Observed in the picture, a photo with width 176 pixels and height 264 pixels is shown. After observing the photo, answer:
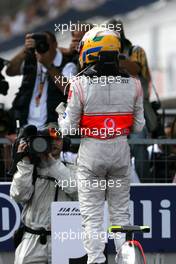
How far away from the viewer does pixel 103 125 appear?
752 cm

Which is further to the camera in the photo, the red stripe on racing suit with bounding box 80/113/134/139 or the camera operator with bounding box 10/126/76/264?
the camera operator with bounding box 10/126/76/264

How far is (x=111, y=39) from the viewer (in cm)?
754

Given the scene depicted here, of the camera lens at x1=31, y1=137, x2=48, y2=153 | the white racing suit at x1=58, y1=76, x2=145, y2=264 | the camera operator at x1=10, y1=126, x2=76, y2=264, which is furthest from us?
the camera operator at x1=10, y1=126, x2=76, y2=264

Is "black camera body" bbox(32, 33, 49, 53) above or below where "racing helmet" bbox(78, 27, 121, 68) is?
above

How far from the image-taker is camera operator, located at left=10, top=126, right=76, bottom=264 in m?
8.42

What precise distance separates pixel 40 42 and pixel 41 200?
210 centimetres

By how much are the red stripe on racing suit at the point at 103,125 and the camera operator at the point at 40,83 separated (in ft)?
8.09

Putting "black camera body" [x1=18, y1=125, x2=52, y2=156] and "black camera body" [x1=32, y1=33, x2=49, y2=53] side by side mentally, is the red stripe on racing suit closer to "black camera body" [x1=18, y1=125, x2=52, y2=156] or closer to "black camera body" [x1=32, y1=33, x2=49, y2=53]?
"black camera body" [x1=18, y1=125, x2=52, y2=156]

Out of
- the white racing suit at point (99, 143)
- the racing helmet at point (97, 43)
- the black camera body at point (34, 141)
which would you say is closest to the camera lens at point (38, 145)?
the black camera body at point (34, 141)

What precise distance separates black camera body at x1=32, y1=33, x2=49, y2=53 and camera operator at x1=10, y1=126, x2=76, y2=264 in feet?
5.60

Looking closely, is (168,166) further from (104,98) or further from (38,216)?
(104,98)

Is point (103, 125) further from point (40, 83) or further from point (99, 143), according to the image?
point (40, 83)
